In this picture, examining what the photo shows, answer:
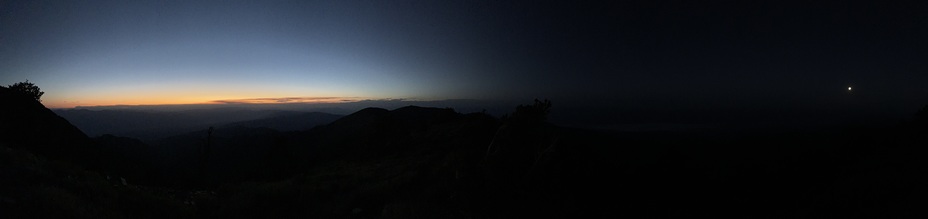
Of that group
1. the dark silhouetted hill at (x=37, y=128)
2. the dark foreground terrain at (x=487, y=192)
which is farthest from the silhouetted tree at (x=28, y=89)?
the dark foreground terrain at (x=487, y=192)

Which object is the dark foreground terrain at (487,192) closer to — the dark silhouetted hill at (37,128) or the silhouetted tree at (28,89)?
the dark silhouetted hill at (37,128)

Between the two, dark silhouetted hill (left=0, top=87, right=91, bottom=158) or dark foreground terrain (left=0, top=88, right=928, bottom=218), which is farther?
dark silhouetted hill (left=0, top=87, right=91, bottom=158)

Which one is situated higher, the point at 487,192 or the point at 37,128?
the point at 37,128

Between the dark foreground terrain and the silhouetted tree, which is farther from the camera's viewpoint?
the silhouetted tree

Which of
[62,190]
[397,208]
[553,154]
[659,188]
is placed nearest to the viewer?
[62,190]

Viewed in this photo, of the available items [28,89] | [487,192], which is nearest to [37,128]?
[28,89]

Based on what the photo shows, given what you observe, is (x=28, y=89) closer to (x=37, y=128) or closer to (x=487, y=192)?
(x=37, y=128)

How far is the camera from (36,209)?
876cm


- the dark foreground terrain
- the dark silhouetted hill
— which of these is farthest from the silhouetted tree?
the dark foreground terrain

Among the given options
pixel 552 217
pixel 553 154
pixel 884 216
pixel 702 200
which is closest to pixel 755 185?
pixel 884 216

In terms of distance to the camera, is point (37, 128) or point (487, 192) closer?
point (487, 192)

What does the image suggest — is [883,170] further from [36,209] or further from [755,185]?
[36,209]

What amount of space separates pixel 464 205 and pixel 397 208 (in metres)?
2.67

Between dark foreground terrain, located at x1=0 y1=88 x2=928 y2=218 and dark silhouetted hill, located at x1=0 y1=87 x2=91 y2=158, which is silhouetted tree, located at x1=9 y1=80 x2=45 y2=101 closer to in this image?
dark silhouetted hill, located at x1=0 y1=87 x2=91 y2=158
